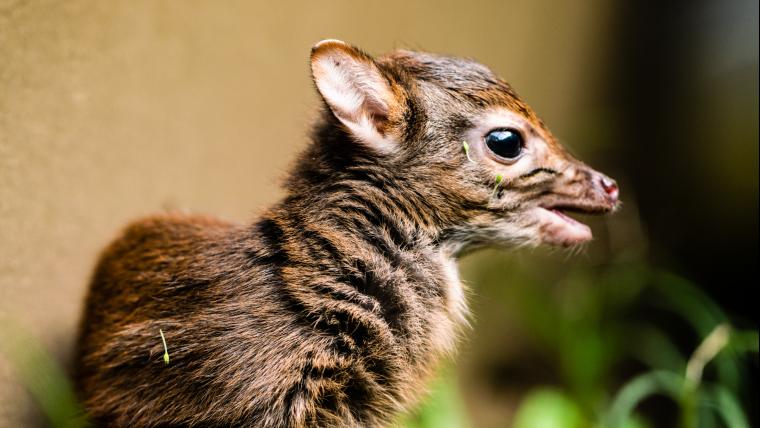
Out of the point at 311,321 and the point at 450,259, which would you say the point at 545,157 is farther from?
the point at 311,321

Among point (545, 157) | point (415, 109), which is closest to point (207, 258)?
point (415, 109)

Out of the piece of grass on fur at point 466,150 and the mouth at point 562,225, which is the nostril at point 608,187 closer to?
the mouth at point 562,225

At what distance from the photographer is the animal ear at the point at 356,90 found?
5.04 ft

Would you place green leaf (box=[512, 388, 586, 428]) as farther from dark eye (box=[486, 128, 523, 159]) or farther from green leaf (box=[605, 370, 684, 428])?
dark eye (box=[486, 128, 523, 159])

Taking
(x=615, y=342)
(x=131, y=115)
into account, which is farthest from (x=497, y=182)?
(x=615, y=342)

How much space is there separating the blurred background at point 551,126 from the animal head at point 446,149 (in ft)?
0.88

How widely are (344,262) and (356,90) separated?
414mm

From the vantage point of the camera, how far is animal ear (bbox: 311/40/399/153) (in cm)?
154

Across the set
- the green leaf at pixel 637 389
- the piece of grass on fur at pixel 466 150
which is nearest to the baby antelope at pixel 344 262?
the piece of grass on fur at pixel 466 150

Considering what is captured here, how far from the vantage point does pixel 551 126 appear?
3697 mm

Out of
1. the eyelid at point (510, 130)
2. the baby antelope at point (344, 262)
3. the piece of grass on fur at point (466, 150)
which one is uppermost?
the eyelid at point (510, 130)

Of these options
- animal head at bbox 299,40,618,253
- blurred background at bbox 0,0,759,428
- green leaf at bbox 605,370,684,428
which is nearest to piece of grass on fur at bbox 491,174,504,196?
animal head at bbox 299,40,618,253

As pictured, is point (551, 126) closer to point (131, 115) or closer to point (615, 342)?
point (615, 342)

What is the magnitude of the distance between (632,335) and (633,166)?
0.96m
